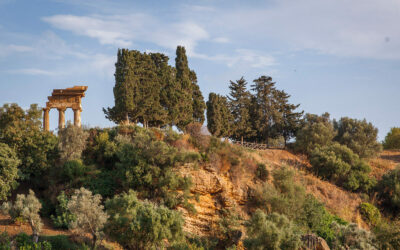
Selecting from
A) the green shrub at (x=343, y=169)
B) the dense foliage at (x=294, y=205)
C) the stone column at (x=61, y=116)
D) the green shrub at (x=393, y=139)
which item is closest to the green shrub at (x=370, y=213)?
the green shrub at (x=343, y=169)

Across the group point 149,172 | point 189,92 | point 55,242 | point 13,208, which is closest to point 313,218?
point 149,172

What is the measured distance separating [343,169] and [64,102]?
21.9 m

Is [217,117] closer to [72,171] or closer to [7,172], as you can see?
[72,171]

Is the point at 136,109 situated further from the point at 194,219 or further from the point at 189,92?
the point at 194,219

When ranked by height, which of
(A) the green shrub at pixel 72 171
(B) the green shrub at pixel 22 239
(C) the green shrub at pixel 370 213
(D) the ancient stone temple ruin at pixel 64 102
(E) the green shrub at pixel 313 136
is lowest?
(C) the green shrub at pixel 370 213

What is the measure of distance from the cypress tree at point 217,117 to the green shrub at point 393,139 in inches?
983

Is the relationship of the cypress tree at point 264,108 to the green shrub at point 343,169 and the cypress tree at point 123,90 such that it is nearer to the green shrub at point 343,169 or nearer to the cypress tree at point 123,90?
the green shrub at point 343,169

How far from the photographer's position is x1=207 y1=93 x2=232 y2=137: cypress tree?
1751 inches

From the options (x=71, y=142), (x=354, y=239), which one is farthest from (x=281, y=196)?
(x=71, y=142)

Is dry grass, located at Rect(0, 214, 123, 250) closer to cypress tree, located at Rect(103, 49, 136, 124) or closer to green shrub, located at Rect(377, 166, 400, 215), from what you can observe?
cypress tree, located at Rect(103, 49, 136, 124)

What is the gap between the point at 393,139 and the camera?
192 ft

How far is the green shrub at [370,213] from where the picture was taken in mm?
30248

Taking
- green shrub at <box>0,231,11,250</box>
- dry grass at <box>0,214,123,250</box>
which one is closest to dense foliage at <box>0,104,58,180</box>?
dry grass at <box>0,214,123,250</box>

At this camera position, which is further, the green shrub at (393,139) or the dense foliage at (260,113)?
the green shrub at (393,139)
